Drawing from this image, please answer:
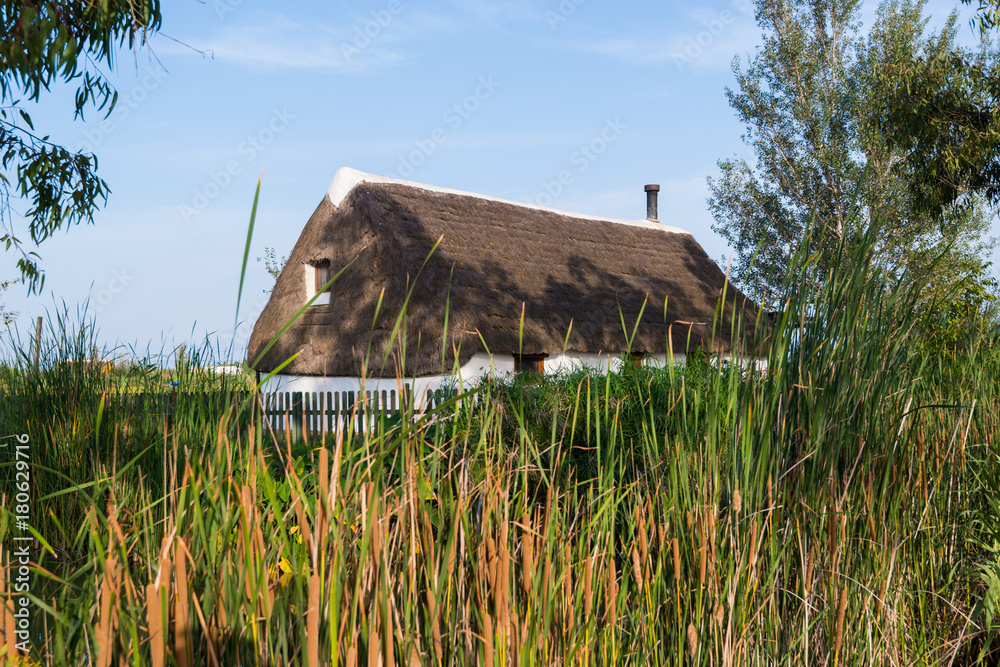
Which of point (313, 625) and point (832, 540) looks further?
point (832, 540)

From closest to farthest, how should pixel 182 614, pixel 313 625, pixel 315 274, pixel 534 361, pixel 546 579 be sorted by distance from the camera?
pixel 313 625 < pixel 182 614 < pixel 546 579 < pixel 534 361 < pixel 315 274

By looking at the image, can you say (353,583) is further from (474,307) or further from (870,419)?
(474,307)

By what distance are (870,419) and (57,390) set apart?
3709 millimetres

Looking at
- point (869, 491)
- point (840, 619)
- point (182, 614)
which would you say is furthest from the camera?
point (869, 491)

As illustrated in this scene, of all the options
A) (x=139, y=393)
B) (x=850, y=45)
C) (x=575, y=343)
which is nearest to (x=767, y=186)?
(x=850, y=45)

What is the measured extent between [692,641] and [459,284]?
34.2 feet

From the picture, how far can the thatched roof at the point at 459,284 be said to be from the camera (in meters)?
11.7

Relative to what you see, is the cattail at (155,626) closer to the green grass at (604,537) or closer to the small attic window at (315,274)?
the green grass at (604,537)

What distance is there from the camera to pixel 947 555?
8.99 ft

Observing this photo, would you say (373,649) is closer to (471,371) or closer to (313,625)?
(313,625)

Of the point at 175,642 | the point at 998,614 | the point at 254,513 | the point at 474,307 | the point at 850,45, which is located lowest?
the point at 998,614

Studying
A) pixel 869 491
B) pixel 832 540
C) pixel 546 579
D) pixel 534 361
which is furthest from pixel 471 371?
pixel 546 579

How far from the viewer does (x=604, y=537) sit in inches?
67.6

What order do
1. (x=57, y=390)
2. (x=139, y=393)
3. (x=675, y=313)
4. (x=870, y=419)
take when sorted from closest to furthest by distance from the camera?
1. (x=870, y=419)
2. (x=57, y=390)
3. (x=139, y=393)
4. (x=675, y=313)
